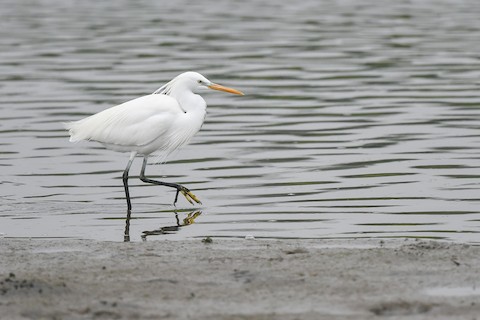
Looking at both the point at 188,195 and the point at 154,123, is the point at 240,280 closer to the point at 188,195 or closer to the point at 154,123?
the point at 188,195

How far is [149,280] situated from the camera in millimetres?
8242

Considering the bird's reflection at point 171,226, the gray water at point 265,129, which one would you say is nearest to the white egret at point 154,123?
the bird's reflection at point 171,226

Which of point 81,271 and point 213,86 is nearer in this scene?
point 81,271

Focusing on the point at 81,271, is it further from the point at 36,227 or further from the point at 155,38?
the point at 155,38

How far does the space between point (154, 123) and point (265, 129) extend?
5280 millimetres

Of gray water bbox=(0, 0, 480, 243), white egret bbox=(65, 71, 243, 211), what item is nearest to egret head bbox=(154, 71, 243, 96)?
white egret bbox=(65, 71, 243, 211)

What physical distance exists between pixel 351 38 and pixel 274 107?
33.1 feet

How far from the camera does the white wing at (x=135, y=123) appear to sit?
12562 millimetres

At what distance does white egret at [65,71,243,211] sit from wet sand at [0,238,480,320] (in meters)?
2.76

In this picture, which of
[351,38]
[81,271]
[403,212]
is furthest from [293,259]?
[351,38]

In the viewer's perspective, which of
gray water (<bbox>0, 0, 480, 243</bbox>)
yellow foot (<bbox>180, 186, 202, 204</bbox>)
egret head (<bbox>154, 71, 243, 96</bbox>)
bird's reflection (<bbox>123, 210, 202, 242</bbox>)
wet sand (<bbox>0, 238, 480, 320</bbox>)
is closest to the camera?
wet sand (<bbox>0, 238, 480, 320</bbox>)

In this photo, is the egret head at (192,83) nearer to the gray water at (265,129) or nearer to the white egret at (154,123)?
the white egret at (154,123)

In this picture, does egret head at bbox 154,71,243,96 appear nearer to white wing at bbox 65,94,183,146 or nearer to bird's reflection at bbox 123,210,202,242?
white wing at bbox 65,94,183,146

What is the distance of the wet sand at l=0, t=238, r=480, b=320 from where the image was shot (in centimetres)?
744
